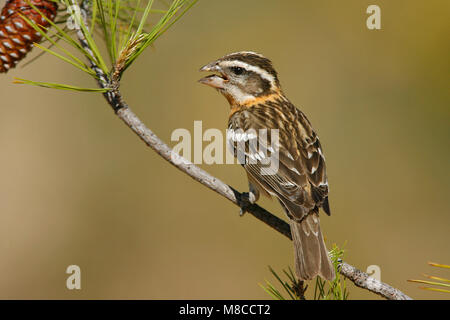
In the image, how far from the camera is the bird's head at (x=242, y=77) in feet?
14.2

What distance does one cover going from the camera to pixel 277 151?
3.95 meters

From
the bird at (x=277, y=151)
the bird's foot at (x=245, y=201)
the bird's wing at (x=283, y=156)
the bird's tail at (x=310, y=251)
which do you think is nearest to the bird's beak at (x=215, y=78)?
the bird at (x=277, y=151)

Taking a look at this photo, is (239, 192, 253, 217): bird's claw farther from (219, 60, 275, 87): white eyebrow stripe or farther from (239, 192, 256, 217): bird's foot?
(219, 60, 275, 87): white eyebrow stripe

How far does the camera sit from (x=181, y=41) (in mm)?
8820

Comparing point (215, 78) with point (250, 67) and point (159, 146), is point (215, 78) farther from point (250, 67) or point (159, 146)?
point (159, 146)

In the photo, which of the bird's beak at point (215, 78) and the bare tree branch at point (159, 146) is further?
the bird's beak at point (215, 78)

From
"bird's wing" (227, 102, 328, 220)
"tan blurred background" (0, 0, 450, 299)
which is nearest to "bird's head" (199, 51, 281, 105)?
"bird's wing" (227, 102, 328, 220)

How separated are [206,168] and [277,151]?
405 cm

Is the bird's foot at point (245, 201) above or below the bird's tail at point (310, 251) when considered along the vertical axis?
above

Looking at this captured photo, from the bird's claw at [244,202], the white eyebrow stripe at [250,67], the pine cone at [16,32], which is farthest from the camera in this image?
the white eyebrow stripe at [250,67]

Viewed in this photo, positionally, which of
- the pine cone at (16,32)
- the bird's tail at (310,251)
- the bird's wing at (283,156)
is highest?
the pine cone at (16,32)

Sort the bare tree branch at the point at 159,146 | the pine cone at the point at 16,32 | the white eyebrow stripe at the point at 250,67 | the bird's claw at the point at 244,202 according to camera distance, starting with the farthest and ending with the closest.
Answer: the white eyebrow stripe at the point at 250,67, the bird's claw at the point at 244,202, the pine cone at the point at 16,32, the bare tree branch at the point at 159,146

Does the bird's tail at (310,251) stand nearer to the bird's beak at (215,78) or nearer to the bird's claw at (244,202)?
the bird's claw at (244,202)
